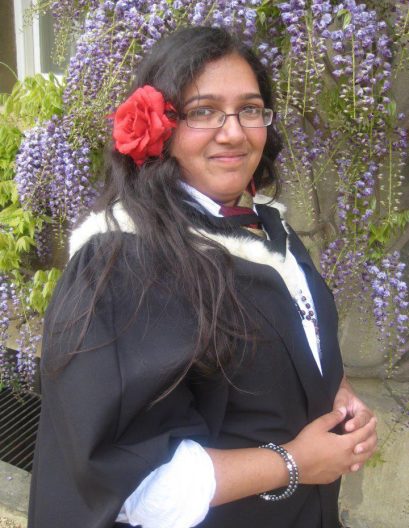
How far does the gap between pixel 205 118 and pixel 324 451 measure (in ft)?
3.07

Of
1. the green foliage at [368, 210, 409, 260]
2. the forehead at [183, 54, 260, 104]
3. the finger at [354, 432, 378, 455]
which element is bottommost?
the finger at [354, 432, 378, 455]

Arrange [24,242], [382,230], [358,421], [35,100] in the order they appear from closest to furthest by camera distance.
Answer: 1. [358,421]
2. [382,230]
3. [35,100]
4. [24,242]

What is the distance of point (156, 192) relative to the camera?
1.35 m

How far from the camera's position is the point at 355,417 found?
5.09 ft

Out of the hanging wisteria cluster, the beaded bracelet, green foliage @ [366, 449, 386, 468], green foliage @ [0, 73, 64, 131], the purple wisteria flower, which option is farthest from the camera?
green foliage @ [366, 449, 386, 468]

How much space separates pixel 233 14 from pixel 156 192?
3.03ft

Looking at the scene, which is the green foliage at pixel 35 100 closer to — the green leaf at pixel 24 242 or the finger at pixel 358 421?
the green leaf at pixel 24 242

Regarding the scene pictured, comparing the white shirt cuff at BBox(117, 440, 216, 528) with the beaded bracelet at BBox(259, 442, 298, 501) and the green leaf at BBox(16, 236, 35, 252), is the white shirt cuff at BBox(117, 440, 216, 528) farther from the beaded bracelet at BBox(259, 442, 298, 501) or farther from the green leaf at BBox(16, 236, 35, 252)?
the green leaf at BBox(16, 236, 35, 252)

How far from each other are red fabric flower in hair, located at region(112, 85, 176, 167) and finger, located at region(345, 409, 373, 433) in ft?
3.07

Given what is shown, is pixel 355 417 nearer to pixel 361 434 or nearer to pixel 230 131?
pixel 361 434

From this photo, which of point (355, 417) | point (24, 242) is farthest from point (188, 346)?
point (24, 242)

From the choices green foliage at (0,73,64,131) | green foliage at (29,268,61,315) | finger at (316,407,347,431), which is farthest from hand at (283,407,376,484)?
green foliage at (0,73,64,131)

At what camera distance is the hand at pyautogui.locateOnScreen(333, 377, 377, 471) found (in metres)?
1.47

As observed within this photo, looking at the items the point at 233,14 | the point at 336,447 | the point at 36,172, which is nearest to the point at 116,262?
the point at 336,447
